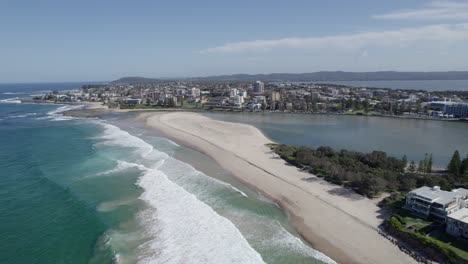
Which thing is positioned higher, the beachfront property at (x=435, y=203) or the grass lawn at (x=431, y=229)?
the beachfront property at (x=435, y=203)

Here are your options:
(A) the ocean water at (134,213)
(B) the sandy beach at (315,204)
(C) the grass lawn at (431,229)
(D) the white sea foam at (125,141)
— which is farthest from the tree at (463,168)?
(D) the white sea foam at (125,141)

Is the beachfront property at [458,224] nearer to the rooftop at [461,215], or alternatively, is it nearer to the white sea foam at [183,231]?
the rooftop at [461,215]

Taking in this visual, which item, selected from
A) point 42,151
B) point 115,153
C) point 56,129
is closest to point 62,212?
point 115,153

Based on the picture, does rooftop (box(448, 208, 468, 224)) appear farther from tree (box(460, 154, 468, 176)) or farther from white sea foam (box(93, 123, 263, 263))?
white sea foam (box(93, 123, 263, 263))

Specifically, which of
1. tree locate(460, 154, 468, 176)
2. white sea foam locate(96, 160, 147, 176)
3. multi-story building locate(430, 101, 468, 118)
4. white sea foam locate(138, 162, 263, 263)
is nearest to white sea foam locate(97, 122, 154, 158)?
white sea foam locate(96, 160, 147, 176)

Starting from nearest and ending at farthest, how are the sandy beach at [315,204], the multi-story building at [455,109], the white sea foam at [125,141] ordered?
the sandy beach at [315,204] → the white sea foam at [125,141] → the multi-story building at [455,109]

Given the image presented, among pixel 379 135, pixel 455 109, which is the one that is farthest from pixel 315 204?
pixel 455 109

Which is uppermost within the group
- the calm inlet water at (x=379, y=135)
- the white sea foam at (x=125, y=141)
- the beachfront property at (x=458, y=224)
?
the white sea foam at (x=125, y=141)
